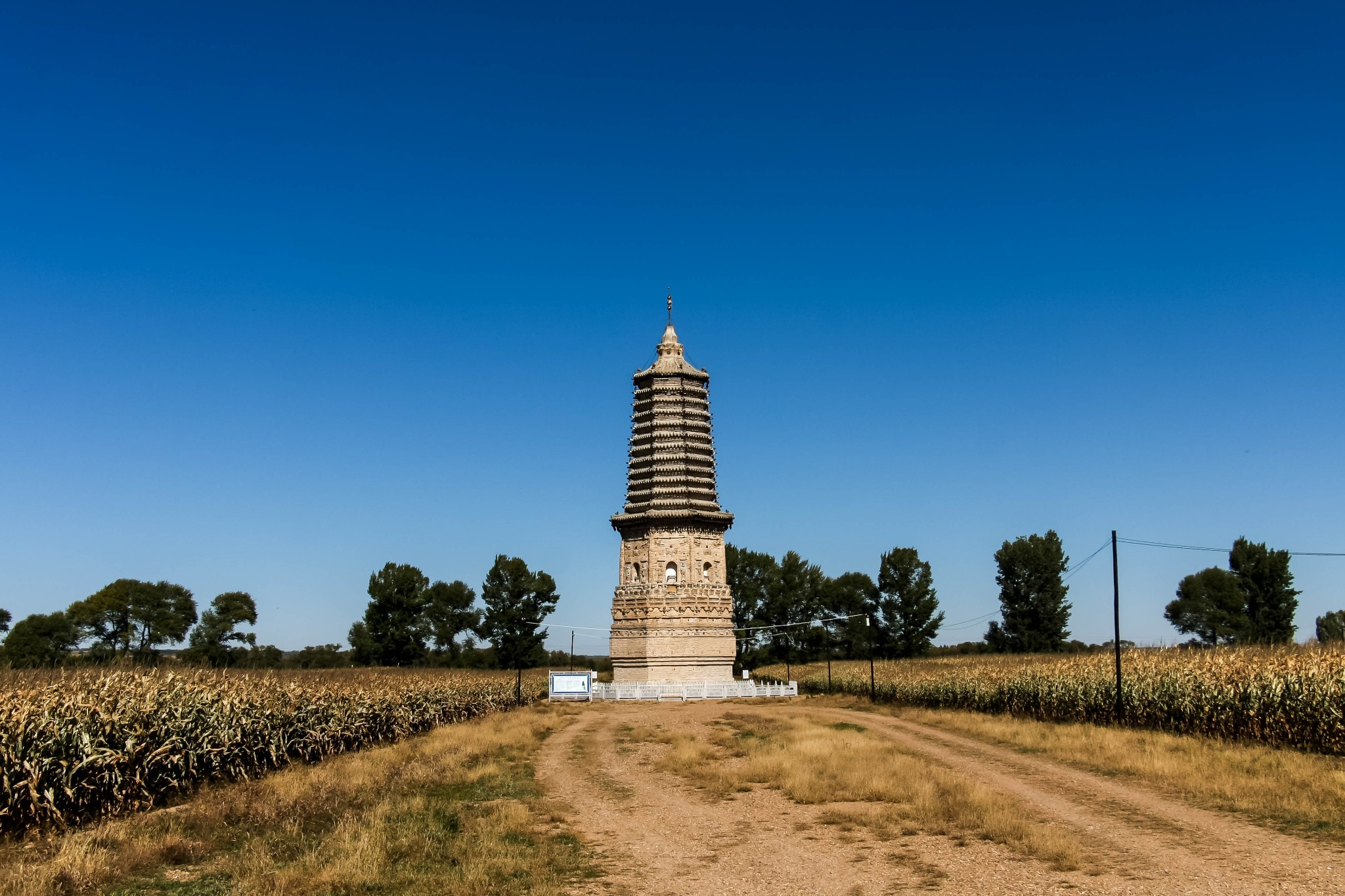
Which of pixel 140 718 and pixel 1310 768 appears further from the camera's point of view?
pixel 1310 768

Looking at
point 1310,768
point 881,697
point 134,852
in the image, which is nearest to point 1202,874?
point 1310,768

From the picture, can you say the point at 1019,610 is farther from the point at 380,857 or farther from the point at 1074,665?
the point at 380,857

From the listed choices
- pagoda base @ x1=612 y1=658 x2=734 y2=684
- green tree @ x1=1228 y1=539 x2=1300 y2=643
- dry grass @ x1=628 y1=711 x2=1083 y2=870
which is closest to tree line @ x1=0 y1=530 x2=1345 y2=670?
green tree @ x1=1228 y1=539 x2=1300 y2=643

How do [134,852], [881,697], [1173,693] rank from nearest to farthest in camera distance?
[134,852] → [1173,693] → [881,697]

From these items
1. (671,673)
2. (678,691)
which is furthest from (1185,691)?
(671,673)

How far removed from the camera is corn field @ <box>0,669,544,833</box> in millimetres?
16188

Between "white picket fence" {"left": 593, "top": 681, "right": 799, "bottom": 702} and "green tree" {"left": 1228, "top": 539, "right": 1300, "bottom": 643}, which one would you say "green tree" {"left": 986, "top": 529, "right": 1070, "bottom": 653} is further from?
"white picket fence" {"left": 593, "top": 681, "right": 799, "bottom": 702}

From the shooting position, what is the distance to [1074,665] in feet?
136

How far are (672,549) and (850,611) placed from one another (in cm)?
4712

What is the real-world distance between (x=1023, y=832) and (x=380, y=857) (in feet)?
33.4

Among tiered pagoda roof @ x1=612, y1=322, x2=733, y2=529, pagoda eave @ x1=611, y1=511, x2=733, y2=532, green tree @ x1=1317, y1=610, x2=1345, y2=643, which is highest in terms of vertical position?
tiered pagoda roof @ x1=612, y1=322, x2=733, y2=529

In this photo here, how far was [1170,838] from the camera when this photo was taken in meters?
15.9

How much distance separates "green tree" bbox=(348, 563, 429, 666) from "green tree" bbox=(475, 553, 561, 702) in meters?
6.29

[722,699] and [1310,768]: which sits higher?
[1310,768]
